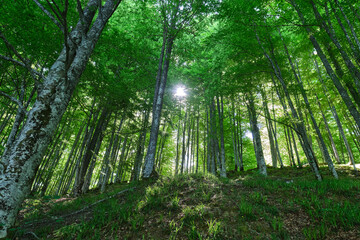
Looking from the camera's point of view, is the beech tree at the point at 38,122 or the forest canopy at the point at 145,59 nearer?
the beech tree at the point at 38,122

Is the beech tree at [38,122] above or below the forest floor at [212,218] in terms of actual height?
above

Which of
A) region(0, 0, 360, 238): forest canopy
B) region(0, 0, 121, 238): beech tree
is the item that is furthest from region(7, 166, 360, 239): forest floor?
region(0, 0, 360, 238): forest canopy

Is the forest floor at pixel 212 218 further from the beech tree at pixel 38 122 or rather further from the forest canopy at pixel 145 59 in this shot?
the forest canopy at pixel 145 59

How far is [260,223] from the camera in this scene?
3143 mm

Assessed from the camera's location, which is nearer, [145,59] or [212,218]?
[212,218]

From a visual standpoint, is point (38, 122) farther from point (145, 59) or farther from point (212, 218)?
point (145, 59)

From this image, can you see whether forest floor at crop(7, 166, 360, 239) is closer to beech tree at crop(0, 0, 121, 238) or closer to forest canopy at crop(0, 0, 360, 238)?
beech tree at crop(0, 0, 121, 238)

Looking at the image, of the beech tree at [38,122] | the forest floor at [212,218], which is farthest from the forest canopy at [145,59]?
the forest floor at [212,218]

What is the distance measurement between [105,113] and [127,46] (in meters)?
4.01

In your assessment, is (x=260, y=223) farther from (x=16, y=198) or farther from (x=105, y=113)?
(x=105, y=113)

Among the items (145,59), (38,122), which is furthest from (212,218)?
(145,59)

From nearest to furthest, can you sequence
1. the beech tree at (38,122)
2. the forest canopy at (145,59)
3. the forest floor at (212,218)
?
the beech tree at (38,122), the forest canopy at (145,59), the forest floor at (212,218)

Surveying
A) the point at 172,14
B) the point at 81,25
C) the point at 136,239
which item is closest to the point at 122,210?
the point at 136,239

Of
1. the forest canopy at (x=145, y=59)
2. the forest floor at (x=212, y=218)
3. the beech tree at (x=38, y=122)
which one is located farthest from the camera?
the forest floor at (x=212, y=218)
